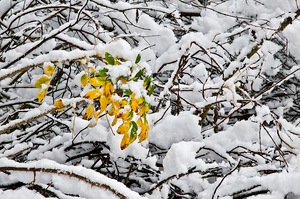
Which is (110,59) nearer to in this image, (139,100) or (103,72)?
(103,72)

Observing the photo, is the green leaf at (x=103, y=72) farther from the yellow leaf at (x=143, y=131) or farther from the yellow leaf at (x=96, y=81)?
the yellow leaf at (x=143, y=131)

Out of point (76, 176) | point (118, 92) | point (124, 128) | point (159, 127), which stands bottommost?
point (76, 176)

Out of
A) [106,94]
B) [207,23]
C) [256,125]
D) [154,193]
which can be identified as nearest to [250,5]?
[207,23]

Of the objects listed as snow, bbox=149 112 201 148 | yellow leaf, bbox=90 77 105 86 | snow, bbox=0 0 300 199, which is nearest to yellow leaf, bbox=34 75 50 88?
snow, bbox=0 0 300 199

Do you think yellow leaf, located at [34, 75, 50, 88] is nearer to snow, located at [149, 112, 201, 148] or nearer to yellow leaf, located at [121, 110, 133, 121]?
yellow leaf, located at [121, 110, 133, 121]

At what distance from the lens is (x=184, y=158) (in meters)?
2.02

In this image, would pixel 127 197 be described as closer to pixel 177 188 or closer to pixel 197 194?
pixel 197 194

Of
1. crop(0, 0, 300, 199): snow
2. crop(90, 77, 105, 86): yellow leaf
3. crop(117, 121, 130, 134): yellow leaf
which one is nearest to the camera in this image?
crop(90, 77, 105, 86): yellow leaf

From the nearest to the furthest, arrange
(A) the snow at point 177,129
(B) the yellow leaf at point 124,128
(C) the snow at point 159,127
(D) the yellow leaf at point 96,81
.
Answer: (D) the yellow leaf at point 96,81 → (B) the yellow leaf at point 124,128 → (C) the snow at point 159,127 → (A) the snow at point 177,129

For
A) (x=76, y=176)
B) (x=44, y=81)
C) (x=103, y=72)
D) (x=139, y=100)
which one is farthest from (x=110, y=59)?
(x=76, y=176)

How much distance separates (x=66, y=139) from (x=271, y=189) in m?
1.23

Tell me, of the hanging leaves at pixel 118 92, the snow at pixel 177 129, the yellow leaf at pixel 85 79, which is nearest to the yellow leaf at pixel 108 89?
the hanging leaves at pixel 118 92

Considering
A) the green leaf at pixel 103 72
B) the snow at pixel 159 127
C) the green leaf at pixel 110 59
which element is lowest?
the green leaf at pixel 103 72

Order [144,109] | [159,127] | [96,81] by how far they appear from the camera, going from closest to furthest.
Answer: [96,81] → [144,109] → [159,127]
